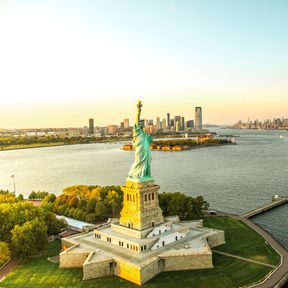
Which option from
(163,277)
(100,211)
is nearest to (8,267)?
(163,277)

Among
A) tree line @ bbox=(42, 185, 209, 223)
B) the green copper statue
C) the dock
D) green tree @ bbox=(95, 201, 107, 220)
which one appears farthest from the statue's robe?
the dock

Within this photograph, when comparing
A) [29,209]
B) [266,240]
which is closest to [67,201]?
[29,209]

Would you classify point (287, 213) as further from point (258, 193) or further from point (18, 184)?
point (18, 184)

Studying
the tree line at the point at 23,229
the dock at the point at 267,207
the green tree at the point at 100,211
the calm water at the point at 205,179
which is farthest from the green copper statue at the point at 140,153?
the dock at the point at 267,207

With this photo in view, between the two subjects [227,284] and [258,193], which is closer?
[227,284]

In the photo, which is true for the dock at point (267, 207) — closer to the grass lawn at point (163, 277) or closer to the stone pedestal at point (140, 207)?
the grass lawn at point (163, 277)

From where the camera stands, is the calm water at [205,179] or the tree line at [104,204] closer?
the tree line at [104,204]
